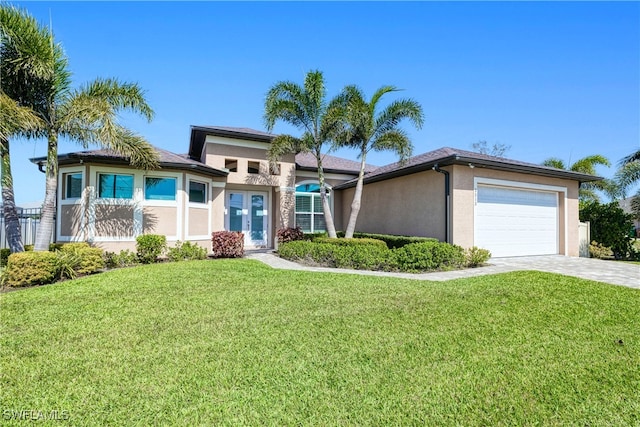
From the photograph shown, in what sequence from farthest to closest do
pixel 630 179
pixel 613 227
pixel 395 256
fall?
pixel 613 227 < pixel 630 179 < pixel 395 256

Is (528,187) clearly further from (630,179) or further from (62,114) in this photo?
(62,114)

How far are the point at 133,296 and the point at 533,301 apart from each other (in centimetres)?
829

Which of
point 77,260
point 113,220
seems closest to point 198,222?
point 113,220

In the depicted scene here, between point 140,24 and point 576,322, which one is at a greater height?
point 140,24

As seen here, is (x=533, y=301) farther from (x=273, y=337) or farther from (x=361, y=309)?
(x=273, y=337)

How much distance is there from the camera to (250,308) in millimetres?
5879

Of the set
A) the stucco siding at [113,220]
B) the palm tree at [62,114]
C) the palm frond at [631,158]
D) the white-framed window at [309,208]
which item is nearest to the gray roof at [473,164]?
the white-framed window at [309,208]

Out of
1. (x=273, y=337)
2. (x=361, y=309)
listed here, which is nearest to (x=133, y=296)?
(x=273, y=337)

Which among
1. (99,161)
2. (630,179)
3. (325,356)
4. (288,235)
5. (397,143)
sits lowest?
(325,356)

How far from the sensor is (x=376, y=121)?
13.0 metres

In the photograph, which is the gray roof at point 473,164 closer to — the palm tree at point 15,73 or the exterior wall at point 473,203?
the exterior wall at point 473,203

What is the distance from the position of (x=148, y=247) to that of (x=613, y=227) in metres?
21.5

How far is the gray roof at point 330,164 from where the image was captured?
1825 centimetres

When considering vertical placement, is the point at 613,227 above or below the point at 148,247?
above
